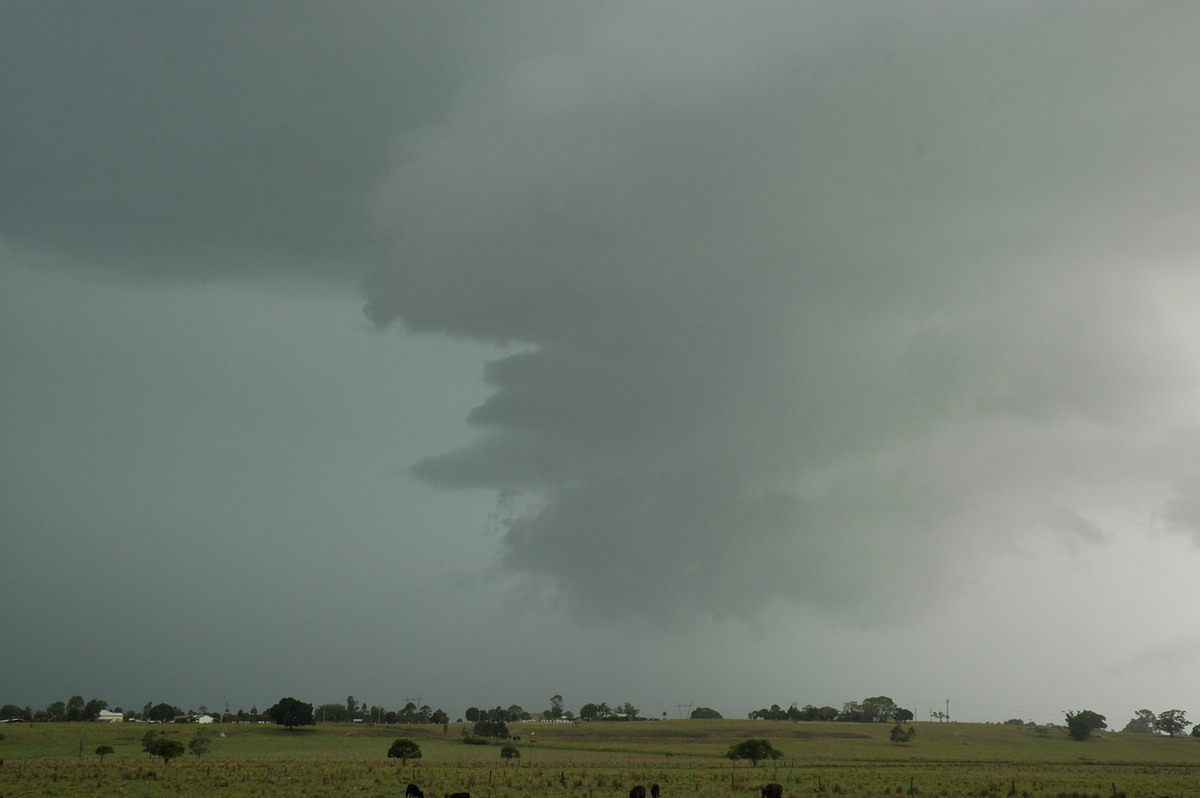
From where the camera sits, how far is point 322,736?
161 meters

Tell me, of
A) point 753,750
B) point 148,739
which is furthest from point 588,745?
point 148,739

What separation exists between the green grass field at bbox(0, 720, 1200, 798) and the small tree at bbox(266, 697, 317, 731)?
3347 millimetres

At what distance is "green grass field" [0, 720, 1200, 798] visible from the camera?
218 ft

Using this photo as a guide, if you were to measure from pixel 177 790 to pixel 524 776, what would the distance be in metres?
27.8

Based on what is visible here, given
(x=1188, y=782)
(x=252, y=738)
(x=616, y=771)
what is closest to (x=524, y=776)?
(x=616, y=771)

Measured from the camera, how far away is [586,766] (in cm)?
9612

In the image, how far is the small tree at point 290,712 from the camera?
555ft

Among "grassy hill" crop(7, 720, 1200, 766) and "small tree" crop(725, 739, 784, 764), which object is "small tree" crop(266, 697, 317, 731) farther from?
"small tree" crop(725, 739, 784, 764)

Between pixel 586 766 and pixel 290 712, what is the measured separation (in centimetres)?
9544

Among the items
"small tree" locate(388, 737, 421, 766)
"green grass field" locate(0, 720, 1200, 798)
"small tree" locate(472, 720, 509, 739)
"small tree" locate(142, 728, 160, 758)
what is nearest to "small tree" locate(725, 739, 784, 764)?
"green grass field" locate(0, 720, 1200, 798)

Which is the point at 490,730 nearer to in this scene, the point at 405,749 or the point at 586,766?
the point at 405,749

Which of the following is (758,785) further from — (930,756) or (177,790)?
(930,756)

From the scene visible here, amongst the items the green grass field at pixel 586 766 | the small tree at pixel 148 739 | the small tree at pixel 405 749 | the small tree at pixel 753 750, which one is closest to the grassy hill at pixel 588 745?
the green grass field at pixel 586 766

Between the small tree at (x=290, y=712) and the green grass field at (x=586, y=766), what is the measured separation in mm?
3347
